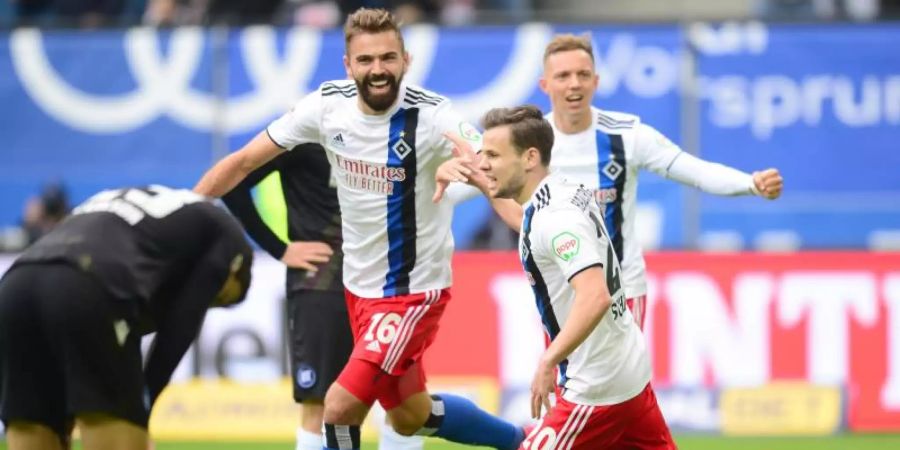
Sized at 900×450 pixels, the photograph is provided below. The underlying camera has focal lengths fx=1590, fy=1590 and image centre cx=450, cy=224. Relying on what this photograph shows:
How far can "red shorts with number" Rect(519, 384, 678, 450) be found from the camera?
614 cm


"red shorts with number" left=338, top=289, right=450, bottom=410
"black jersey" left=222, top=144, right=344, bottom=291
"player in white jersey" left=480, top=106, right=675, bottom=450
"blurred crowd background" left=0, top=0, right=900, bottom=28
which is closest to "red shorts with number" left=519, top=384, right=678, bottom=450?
"player in white jersey" left=480, top=106, right=675, bottom=450

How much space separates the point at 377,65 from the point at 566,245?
5.30 feet

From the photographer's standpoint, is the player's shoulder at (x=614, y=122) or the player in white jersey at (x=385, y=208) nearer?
the player in white jersey at (x=385, y=208)

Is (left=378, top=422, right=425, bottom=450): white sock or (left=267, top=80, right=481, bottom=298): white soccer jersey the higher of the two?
(left=267, top=80, right=481, bottom=298): white soccer jersey

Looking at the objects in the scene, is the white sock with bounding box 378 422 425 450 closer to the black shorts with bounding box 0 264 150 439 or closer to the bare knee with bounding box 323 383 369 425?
the bare knee with bounding box 323 383 369 425

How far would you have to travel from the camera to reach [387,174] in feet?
23.9

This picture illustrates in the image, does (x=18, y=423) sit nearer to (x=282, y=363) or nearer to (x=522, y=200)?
(x=522, y=200)

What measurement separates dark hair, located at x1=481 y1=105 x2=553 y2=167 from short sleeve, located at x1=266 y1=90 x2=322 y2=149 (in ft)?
4.13

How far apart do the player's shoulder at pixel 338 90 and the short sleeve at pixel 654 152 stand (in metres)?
1.51

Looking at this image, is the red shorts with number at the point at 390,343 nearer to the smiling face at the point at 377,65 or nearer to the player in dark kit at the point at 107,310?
the smiling face at the point at 377,65

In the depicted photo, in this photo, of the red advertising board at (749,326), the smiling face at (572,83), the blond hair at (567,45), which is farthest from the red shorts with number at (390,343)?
the red advertising board at (749,326)

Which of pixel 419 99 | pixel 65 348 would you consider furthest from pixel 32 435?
pixel 419 99

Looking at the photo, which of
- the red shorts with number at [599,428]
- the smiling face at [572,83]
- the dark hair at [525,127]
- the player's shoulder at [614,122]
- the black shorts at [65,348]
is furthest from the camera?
the player's shoulder at [614,122]

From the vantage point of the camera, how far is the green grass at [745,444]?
1039cm
